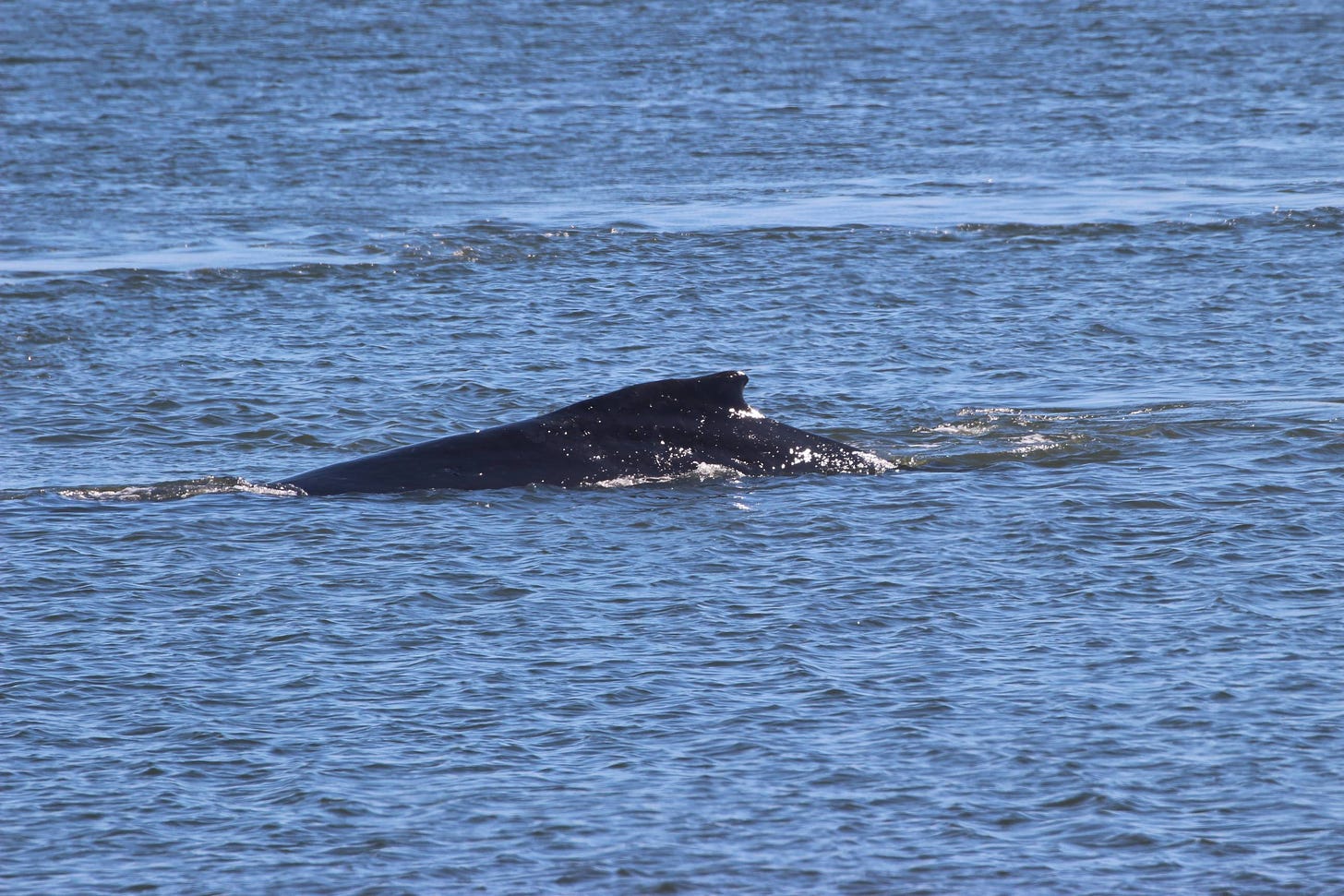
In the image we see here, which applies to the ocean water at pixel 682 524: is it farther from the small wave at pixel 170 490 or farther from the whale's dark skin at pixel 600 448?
the whale's dark skin at pixel 600 448

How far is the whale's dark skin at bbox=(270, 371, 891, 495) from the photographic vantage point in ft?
40.5

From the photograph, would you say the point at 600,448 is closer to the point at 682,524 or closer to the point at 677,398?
the point at 677,398

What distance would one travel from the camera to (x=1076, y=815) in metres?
7.69

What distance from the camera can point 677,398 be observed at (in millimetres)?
12336

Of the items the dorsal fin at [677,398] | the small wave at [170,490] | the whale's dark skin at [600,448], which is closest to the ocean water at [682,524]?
the small wave at [170,490]

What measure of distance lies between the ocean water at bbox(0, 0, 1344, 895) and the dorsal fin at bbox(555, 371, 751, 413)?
1.62ft

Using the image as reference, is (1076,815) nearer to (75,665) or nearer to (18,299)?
(75,665)

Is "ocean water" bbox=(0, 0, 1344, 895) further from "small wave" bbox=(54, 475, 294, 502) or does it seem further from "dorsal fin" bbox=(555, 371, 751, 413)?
"dorsal fin" bbox=(555, 371, 751, 413)

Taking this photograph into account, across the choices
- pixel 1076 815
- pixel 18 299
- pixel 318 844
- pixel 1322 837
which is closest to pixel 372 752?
pixel 318 844

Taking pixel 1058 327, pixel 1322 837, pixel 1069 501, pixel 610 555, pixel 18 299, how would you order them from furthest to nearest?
pixel 18 299 → pixel 1058 327 → pixel 1069 501 → pixel 610 555 → pixel 1322 837

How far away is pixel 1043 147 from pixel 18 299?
14054 millimetres

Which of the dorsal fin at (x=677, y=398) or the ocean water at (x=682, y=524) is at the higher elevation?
the dorsal fin at (x=677, y=398)

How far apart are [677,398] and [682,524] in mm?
993

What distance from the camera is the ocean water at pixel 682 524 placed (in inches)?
305
